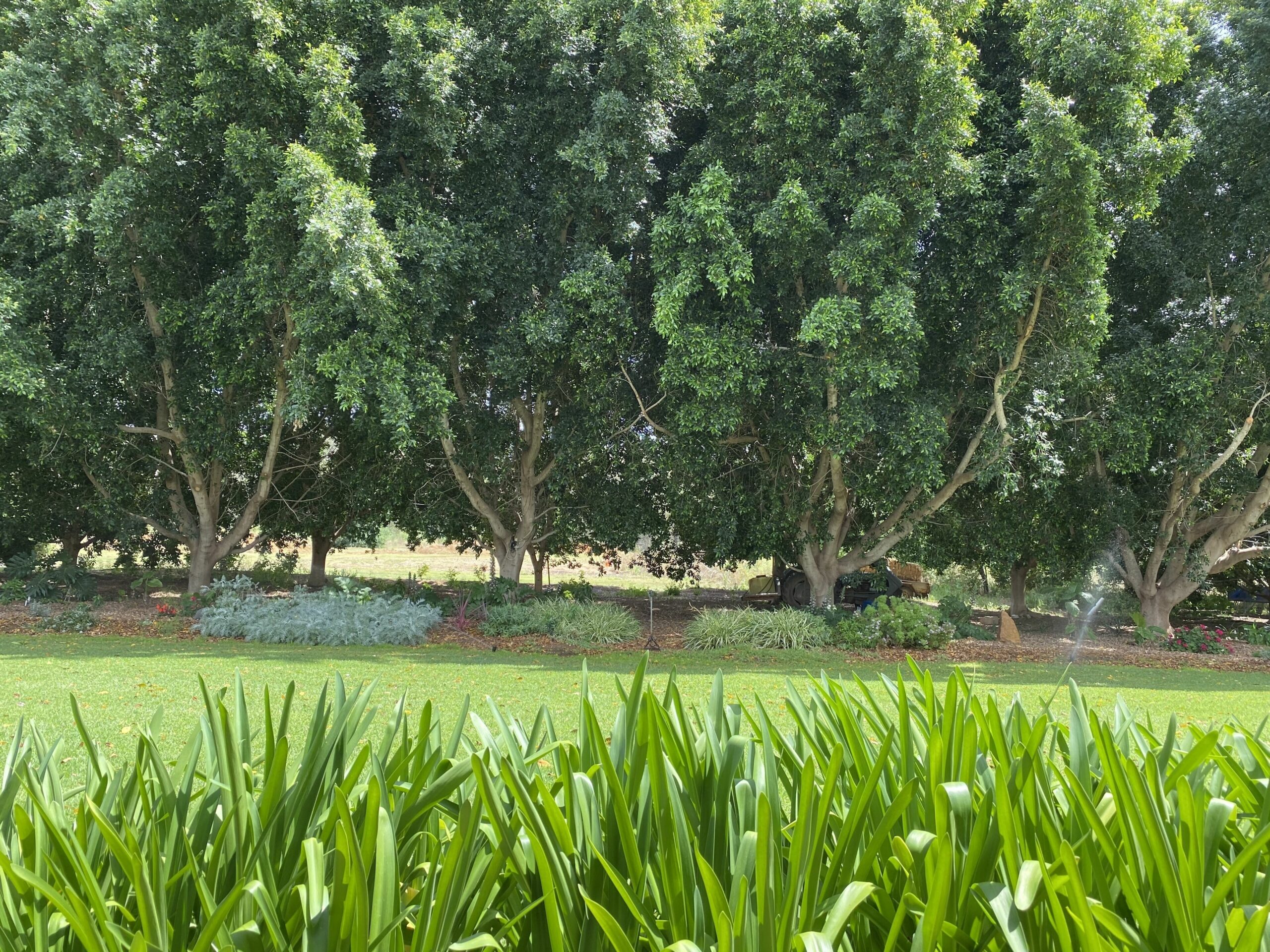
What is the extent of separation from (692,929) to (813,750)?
411 mm

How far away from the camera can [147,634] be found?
12.3 metres

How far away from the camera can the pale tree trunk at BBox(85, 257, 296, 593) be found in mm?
14422

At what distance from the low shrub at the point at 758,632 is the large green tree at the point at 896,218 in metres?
2.03

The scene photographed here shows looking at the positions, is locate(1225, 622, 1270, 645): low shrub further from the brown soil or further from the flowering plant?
the flowering plant

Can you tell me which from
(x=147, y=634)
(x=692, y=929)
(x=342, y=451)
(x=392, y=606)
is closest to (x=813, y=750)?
(x=692, y=929)

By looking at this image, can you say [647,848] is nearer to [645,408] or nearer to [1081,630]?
[645,408]

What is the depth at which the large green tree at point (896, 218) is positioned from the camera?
11727mm

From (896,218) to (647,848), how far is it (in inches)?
456

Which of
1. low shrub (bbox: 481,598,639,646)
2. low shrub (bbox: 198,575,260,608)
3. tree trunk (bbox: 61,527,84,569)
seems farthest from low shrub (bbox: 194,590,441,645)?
tree trunk (bbox: 61,527,84,569)

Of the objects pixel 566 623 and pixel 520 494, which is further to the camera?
pixel 520 494

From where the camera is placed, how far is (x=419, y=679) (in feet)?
28.6

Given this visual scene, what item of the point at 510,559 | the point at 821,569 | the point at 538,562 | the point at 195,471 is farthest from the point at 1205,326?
the point at 195,471

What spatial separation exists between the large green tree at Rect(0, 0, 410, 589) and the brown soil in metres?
3.00

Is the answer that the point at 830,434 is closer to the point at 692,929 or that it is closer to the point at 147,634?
the point at 147,634
